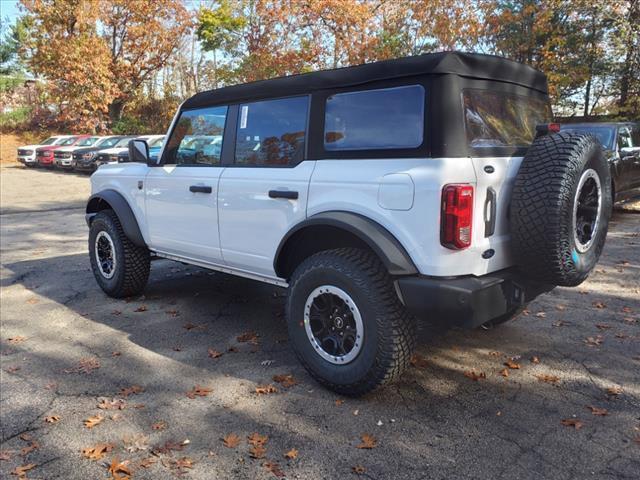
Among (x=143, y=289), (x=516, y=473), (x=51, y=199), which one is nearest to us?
(x=516, y=473)

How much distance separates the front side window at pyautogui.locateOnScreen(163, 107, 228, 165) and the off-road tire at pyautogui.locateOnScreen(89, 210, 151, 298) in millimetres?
992

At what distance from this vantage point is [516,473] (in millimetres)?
2555

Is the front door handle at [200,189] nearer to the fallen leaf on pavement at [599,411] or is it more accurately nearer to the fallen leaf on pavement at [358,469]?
the fallen leaf on pavement at [358,469]

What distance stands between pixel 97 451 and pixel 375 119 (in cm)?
245

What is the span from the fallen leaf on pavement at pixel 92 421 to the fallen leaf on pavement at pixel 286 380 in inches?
Answer: 43.6

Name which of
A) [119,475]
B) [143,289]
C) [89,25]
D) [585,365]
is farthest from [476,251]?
[89,25]

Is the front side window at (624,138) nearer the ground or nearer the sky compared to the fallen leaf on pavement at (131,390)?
nearer the sky

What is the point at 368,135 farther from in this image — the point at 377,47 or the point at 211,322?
the point at 377,47

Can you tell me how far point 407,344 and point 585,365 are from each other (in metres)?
1.53

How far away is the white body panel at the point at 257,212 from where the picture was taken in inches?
141

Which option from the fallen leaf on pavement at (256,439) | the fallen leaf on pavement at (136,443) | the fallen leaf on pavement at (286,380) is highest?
the fallen leaf on pavement at (286,380)

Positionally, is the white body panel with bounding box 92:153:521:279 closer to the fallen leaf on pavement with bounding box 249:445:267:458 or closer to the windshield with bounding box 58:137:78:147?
the fallen leaf on pavement with bounding box 249:445:267:458

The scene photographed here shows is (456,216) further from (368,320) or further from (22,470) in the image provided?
(22,470)

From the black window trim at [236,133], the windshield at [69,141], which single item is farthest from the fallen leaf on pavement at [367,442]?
the windshield at [69,141]
